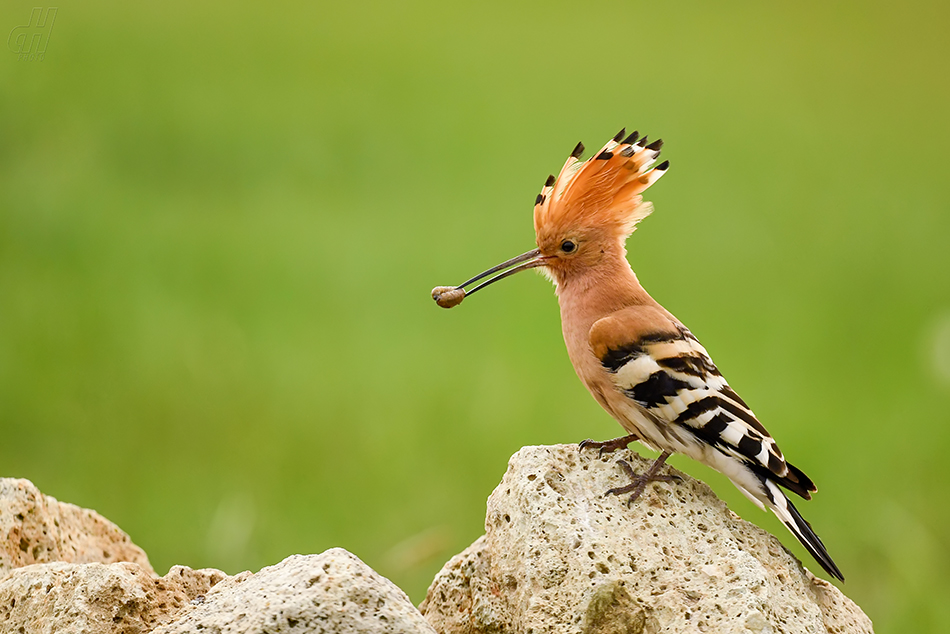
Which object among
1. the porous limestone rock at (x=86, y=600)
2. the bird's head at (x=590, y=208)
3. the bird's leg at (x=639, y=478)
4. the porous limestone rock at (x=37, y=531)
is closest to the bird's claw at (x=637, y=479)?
the bird's leg at (x=639, y=478)

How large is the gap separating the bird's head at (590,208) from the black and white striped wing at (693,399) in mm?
230

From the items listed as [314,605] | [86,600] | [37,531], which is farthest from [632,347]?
[37,531]

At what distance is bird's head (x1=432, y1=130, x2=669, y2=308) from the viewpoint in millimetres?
1753

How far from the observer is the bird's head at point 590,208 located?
5.75ft

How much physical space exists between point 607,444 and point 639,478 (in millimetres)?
109

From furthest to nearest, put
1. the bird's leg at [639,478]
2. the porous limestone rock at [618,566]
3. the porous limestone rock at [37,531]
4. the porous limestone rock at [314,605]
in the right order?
1. the porous limestone rock at [37,531]
2. the bird's leg at [639,478]
3. the porous limestone rock at [618,566]
4. the porous limestone rock at [314,605]

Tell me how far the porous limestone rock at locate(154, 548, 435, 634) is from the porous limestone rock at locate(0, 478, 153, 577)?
0.54 meters

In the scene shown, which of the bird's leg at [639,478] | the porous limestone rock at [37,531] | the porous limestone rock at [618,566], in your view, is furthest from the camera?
the porous limestone rock at [37,531]

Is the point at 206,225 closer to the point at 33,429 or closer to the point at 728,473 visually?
the point at 33,429

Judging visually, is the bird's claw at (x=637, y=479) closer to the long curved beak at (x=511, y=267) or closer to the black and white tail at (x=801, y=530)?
the black and white tail at (x=801, y=530)

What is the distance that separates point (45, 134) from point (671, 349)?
289cm

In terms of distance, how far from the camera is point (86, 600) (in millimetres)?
1434

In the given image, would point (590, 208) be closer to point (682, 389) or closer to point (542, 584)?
point (682, 389)

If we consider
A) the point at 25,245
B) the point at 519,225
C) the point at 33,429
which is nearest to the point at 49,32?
the point at 25,245
